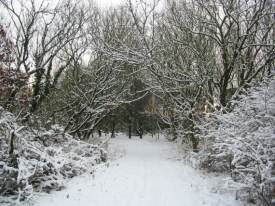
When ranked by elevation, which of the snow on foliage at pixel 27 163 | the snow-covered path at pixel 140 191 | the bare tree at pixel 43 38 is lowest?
the snow-covered path at pixel 140 191

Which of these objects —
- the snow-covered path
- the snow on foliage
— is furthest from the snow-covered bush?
the snow on foliage

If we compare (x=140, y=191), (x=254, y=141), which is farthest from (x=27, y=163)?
(x=254, y=141)

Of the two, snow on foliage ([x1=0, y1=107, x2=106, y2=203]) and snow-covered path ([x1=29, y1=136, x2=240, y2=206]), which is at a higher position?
snow on foliage ([x1=0, y1=107, x2=106, y2=203])

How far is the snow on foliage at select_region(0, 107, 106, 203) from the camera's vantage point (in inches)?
279

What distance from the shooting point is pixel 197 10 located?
13078 millimetres

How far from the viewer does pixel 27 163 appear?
24.7 feet

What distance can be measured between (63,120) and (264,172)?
1220 centimetres

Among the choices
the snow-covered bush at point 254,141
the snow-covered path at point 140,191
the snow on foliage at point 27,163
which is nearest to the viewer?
the snow-covered bush at point 254,141

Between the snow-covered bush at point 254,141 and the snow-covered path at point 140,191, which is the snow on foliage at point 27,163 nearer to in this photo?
the snow-covered path at point 140,191

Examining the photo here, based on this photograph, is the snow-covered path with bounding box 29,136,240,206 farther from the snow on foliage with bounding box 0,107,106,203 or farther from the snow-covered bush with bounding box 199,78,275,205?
the snow-covered bush with bounding box 199,78,275,205

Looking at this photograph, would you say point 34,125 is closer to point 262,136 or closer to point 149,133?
point 262,136

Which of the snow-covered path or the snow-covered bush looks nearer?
the snow-covered bush

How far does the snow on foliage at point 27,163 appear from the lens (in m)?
7.09

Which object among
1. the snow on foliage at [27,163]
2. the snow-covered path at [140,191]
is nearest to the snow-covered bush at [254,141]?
the snow-covered path at [140,191]
